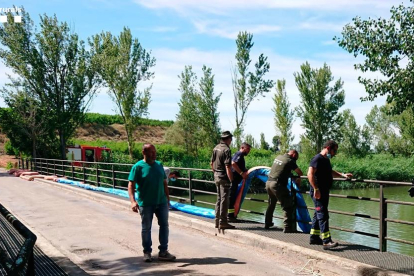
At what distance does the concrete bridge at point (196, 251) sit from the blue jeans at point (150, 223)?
0.29 metres

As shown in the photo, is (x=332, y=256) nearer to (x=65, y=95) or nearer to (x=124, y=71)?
(x=65, y=95)

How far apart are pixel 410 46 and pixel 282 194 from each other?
14.6 metres

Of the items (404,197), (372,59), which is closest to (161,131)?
(404,197)

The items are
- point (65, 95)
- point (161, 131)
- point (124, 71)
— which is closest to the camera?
point (65, 95)

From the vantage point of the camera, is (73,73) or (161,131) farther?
(161,131)

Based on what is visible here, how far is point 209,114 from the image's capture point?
151 feet

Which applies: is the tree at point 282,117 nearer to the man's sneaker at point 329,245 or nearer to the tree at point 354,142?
the tree at point 354,142

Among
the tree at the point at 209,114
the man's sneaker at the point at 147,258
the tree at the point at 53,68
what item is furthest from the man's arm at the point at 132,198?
the tree at the point at 209,114

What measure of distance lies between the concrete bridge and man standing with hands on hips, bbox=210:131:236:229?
313 mm

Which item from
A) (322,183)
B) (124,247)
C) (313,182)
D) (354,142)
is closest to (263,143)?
(354,142)

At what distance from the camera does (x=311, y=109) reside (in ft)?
171

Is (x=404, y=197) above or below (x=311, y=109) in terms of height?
below

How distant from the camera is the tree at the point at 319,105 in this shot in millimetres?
52000

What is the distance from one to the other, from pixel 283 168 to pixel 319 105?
4617cm
